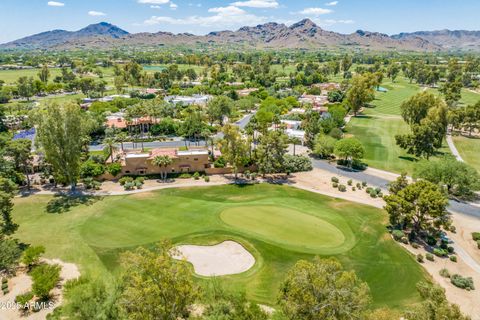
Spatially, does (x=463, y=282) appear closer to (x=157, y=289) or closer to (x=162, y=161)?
(x=157, y=289)

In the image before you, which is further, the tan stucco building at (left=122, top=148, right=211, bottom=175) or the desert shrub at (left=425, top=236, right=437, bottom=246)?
the tan stucco building at (left=122, top=148, right=211, bottom=175)

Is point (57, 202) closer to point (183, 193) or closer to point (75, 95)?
point (183, 193)

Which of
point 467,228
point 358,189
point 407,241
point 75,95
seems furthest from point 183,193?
point 75,95

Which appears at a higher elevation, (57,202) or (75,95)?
(75,95)

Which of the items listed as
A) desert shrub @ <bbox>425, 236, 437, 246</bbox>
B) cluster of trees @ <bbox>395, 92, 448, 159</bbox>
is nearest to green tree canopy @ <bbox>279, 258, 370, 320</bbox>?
desert shrub @ <bbox>425, 236, 437, 246</bbox>

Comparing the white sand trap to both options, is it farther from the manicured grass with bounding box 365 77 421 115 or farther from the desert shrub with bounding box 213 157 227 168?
the manicured grass with bounding box 365 77 421 115

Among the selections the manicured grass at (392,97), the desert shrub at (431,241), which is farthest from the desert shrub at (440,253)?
the manicured grass at (392,97)

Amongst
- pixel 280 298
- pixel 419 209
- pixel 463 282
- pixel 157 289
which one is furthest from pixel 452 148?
pixel 157 289

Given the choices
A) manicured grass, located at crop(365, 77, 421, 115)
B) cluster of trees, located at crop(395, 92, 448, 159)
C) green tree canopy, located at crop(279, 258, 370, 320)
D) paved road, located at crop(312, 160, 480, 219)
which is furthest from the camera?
manicured grass, located at crop(365, 77, 421, 115)

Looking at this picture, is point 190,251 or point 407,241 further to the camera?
point 407,241
